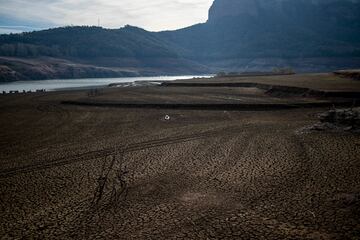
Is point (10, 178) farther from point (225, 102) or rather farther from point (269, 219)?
point (225, 102)

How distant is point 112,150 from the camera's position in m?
23.1

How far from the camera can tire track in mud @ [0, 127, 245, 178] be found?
19.2 m

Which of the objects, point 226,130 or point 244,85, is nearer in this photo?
point 226,130

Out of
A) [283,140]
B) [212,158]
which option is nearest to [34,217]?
[212,158]

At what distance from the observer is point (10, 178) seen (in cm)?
1769

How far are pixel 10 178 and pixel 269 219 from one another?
12894 mm

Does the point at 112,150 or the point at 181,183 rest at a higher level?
the point at 112,150

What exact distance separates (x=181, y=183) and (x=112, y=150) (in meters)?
8.02

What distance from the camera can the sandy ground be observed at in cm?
1206

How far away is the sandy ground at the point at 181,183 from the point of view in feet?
39.6

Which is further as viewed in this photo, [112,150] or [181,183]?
[112,150]

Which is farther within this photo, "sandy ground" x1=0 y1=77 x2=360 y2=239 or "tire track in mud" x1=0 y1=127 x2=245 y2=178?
"tire track in mud" x1=0 y1=127 x2=245 y2=178

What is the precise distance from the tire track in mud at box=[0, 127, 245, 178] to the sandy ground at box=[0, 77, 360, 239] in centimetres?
7

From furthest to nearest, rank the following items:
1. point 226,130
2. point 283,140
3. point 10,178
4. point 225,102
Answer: point 225,102 → point 226,130 → point 283,140 → point 10,178
